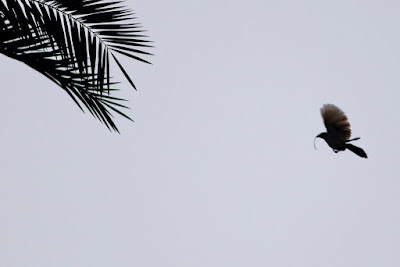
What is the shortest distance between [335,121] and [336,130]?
0.08 metres

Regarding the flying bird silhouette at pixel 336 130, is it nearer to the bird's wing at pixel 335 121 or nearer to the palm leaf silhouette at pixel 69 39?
the bird's wing at pixel 335 121

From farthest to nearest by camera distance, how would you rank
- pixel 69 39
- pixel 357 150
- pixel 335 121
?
pixel 357 150, pixel 335 121, pixel 69 39

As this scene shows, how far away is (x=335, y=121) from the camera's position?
12.1ft

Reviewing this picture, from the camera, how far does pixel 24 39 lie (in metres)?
2.21

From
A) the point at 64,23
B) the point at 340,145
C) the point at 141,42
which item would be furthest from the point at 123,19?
the point at 340,145

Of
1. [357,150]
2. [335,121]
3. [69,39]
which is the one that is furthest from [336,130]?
[69,39]

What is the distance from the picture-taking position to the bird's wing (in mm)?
3648

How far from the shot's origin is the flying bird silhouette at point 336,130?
3.66 metres

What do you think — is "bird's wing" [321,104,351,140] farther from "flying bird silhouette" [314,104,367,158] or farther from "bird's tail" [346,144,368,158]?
"bird's tail" [346,144,368,158]

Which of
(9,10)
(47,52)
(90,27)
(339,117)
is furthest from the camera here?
(339,117)

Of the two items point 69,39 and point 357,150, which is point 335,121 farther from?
point 69,39

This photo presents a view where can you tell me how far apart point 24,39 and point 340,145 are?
2457 mm

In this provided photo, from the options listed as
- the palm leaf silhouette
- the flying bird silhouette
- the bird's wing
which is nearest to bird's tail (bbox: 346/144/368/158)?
the flying bird silhouette

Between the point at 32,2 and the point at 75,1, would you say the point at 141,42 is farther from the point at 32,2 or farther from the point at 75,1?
the point at 32,2
